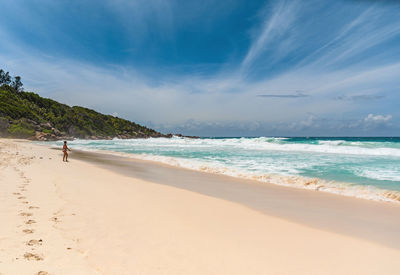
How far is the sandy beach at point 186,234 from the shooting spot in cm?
292

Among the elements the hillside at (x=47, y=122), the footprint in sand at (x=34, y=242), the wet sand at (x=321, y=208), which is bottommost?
the wet sand at (x=321, y=208)

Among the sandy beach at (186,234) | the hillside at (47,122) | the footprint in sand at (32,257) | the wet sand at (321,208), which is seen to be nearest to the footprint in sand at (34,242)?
the sandy beach at (186,234)

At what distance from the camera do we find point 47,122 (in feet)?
209

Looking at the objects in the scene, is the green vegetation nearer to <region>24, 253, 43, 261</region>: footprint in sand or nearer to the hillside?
the hillside

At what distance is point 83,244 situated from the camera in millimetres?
3344

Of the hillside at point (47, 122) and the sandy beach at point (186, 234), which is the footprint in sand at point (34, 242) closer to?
the sandy beach at point (186, 234)

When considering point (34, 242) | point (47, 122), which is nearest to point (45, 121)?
point (47, 122)

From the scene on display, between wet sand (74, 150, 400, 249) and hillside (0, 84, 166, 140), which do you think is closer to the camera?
wet sand (74, 150, 400, 249)

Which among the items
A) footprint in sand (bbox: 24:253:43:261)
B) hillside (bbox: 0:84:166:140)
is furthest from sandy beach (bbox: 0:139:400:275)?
hillside (bbox: 0:84:166:140)

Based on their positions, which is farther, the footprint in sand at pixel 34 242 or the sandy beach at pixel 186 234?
the footprint in sand at pixel 34 242

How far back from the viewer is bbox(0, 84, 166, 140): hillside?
51219 mm

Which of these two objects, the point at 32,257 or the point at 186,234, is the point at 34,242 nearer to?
the point at 32,257

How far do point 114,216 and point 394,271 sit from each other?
484cm

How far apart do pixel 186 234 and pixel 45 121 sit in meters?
74.9
